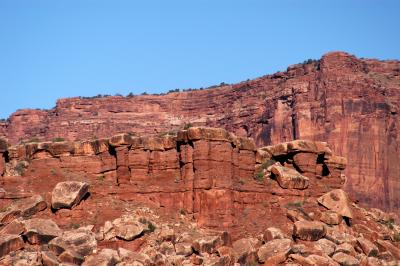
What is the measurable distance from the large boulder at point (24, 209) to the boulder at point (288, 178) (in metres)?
12.2

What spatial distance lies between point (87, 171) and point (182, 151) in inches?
181

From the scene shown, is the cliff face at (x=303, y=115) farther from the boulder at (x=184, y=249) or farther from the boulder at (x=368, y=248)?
the boulder at (x=184, y=249)

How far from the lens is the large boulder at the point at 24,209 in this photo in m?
44.8

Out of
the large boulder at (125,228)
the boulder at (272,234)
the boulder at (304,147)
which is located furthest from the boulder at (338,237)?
the large boulder at (125,228)

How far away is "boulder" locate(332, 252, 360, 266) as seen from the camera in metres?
46.4

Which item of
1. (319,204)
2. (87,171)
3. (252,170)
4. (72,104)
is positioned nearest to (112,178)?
(87,171)

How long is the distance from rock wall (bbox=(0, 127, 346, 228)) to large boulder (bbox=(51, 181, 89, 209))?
5.52 ft

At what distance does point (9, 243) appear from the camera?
138 feet

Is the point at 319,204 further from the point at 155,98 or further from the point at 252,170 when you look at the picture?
the point at 155,98

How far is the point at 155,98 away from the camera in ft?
376

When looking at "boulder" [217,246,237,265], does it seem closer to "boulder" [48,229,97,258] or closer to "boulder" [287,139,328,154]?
"boulder" [48,229,97,258]

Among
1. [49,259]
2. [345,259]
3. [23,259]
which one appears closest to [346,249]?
[345,259]

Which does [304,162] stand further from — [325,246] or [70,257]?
[70,257]

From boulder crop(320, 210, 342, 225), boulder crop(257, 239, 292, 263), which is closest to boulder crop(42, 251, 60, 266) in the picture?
boulder crop(257, 239, 292, 263)
